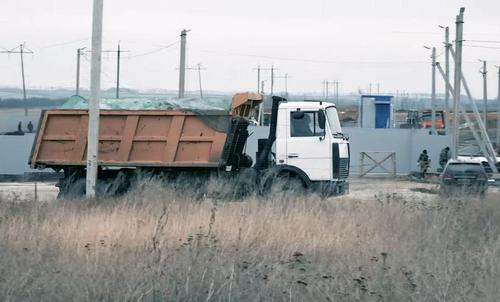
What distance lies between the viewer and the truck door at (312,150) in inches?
778

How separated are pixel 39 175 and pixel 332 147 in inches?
738

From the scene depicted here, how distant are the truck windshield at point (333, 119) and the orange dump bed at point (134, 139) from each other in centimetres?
215

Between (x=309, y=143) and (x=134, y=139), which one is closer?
(x=134, y=139)

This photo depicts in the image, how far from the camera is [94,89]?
1698 cm

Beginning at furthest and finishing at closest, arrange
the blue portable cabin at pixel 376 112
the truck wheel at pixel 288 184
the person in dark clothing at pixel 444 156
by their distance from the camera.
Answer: the blue portable cabin at pixel 376 112
the person in dark clothing at pixel 444 156
the truck wheel at pixel 288 184

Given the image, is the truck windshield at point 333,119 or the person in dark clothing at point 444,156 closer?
the truck windshield at point 333,119

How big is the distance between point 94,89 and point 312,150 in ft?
18.7

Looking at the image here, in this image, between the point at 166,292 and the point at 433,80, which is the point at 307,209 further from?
the point at 433,80

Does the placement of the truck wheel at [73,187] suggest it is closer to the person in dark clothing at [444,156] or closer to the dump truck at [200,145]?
the dump truck at [200,145]

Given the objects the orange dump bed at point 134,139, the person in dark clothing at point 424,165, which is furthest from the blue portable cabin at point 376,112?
the orange dump bed at point 134,139

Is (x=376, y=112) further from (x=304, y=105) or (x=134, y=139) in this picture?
(x=134, y=139)

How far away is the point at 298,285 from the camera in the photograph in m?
8.33

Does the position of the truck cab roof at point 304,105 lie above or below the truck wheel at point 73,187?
above

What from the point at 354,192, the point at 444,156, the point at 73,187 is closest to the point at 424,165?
the point at 444,156
